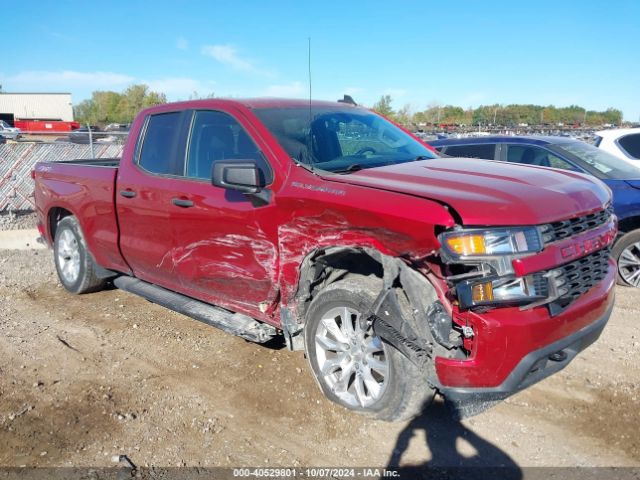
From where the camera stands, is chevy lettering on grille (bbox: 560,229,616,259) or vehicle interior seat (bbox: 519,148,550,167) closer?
chevy lettering on grille (bbox: 560,229,616,259)

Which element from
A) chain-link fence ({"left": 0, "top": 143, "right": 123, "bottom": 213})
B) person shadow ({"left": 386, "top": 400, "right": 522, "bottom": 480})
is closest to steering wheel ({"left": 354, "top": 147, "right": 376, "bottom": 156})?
person shadow ({"left": 386, "top": 400, "right": 522, "bottom": 480})

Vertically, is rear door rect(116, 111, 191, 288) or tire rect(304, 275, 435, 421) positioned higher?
rear door rect(116, 111, 191, 288)

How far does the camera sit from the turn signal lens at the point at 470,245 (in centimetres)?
286

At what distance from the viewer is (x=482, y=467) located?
307 centimetres

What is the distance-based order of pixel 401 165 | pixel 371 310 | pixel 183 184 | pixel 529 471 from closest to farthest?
pixel 529 471, pixel 371 310, pixel 401 165, pixel 183 184

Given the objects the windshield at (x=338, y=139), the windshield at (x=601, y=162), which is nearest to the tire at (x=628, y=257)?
the windshield at (x=601, y=162)

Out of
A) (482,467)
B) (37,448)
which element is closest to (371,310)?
(482,467)

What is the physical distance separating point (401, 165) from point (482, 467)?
2.01 meters

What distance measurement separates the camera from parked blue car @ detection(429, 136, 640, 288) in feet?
20.5

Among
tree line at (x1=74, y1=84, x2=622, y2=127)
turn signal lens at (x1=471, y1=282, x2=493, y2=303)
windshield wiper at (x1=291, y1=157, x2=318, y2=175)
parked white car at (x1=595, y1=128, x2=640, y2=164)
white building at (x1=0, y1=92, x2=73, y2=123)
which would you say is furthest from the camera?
white building at (x1=0, y1=92, x2=73, y2=123)

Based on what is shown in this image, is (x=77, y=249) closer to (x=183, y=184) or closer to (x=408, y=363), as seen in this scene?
(x=183, y=184)

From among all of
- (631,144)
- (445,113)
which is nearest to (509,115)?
(445,113)

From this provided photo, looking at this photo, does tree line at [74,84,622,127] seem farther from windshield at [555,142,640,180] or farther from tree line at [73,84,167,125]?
windshield at [555,142,640,180]

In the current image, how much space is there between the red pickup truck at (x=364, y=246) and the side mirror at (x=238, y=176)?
1cm
